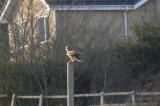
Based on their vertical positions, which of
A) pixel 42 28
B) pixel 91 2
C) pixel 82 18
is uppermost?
pixel 91 2

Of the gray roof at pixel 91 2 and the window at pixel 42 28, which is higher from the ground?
the gray roof at pixel 91 2

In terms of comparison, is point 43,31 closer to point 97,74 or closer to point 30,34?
point 30,34

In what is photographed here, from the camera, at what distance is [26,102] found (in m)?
19.9

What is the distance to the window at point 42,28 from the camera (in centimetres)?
2279

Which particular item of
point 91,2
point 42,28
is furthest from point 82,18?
point 91,2

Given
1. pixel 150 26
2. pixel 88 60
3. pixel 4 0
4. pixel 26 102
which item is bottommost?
pixel 26 102

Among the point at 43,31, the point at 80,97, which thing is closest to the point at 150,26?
the point at 43,31

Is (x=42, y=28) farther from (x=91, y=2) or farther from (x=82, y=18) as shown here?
(x=91, y=2)

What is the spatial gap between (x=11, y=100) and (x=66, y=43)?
3402mm

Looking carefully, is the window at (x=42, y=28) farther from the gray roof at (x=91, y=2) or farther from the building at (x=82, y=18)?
the gray roof at (x=91, y=2)

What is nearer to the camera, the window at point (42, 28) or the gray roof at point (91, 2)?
the window at point (42, 28)

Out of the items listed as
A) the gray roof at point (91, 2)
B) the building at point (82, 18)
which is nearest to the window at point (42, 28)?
the building at point (82, 18)

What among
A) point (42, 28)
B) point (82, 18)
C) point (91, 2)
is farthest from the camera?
point (91, 2)

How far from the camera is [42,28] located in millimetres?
25453
